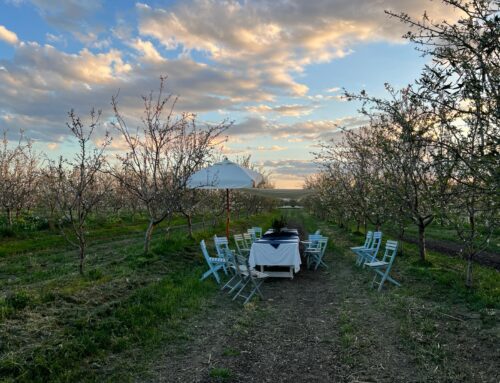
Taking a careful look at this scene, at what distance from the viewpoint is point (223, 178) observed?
9.96 m

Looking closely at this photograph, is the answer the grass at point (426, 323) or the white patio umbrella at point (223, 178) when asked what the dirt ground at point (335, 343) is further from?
the white patio umbrella at point (223, 178)

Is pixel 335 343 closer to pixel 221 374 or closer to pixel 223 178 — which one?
pixel 221 374

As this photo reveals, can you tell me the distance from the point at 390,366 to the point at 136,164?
751 cm

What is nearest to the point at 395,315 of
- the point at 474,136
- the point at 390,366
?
the point at 390,366

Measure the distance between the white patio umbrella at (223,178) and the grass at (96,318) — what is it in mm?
2167

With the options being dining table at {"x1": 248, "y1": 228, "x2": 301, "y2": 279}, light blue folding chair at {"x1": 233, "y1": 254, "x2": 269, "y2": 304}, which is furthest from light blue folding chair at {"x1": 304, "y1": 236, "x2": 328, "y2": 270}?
light blue folding chair at {"x1": 233, "y1": 254, "x2": 269, "y2": 304}

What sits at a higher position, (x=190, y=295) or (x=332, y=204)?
(x=332, y=204)

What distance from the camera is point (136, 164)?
385 inches

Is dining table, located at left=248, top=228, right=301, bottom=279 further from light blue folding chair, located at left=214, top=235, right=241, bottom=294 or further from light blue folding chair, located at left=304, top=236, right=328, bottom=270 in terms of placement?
light blue folding chair, located at left=304, top=236, right=328, bottom=270

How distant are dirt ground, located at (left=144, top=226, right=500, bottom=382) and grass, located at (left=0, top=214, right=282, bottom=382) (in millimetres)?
371

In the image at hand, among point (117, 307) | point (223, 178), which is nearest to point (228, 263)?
point (223, 178)

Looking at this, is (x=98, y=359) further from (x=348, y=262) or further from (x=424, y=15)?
(x=348, y=262)

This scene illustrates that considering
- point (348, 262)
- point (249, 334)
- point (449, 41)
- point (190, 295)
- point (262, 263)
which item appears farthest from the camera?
point (348, 262)

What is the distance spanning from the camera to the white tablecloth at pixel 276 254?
880 cm
